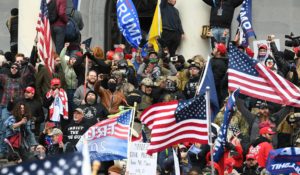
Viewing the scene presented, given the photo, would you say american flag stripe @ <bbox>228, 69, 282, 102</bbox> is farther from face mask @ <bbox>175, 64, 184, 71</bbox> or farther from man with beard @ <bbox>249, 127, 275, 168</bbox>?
face mask @ <bbox>175, 64, 184, 71</bbox>

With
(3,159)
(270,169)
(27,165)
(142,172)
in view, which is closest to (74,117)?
(3,159)

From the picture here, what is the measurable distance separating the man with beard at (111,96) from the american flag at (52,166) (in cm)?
1266

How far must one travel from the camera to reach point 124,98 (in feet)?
84.1

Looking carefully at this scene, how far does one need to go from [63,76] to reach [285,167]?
8193mm

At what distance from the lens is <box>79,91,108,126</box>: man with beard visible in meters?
24.1

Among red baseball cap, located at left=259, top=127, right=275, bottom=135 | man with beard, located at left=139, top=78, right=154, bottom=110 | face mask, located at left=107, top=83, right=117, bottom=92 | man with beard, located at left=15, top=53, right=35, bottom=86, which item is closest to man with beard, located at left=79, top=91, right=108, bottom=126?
face mask, located at left=107, top=83, right=117, bottom=92

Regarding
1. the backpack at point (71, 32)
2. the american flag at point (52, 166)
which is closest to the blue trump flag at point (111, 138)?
the backpack at point (71, 32)

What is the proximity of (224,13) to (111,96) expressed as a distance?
5.09 m

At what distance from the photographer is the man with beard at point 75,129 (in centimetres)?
2366

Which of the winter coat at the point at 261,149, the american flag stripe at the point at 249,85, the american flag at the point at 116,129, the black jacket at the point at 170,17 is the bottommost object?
the winter coat at the point at 261,149

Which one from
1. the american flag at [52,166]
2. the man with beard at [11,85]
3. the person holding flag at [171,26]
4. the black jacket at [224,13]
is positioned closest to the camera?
the american flag at [52,166]

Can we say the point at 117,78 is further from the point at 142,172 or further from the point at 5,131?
the point at 142,172

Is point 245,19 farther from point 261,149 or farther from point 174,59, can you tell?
point 261,149

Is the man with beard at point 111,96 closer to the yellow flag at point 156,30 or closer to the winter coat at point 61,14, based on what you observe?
the winter coat at point 61,14
